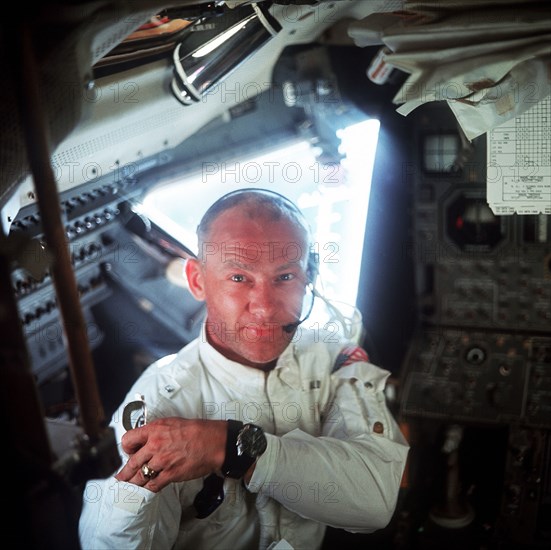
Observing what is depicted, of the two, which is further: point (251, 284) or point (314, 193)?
point (314, 193)

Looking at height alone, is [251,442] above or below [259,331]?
below

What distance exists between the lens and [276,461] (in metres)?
2.23

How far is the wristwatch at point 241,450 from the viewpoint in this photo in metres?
2.21

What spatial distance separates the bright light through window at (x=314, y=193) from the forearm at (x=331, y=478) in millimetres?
551

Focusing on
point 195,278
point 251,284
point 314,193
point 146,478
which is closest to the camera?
point 146,478

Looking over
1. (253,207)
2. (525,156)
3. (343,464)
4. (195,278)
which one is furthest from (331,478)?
(525,156)

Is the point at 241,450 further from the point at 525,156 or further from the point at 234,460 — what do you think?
the point at 525,156

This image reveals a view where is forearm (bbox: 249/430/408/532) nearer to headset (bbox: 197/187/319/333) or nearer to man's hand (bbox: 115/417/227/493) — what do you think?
man's hand (bbox: 115/417/227/493)

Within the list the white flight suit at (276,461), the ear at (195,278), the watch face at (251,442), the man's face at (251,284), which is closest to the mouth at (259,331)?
the man's face at (251,284)

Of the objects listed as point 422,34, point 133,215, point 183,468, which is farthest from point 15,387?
point 422,34

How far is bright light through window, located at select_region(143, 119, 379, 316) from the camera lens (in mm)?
2436

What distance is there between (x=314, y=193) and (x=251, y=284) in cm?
44

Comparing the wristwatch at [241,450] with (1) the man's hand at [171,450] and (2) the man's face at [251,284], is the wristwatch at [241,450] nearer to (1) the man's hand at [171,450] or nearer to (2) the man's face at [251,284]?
(1) the man's hand at [171,450]

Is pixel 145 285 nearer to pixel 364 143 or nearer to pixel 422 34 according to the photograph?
pixel 364 143
